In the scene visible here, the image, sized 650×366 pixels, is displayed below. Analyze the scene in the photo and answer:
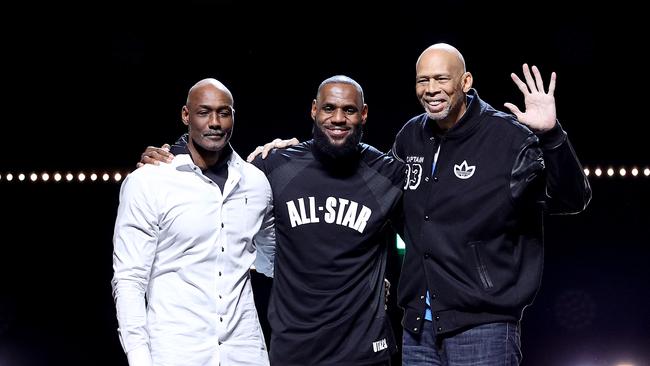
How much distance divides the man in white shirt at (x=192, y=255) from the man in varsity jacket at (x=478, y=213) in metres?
0.59

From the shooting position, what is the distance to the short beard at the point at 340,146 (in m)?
3.00

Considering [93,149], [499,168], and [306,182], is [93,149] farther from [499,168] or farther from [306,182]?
[499,168]

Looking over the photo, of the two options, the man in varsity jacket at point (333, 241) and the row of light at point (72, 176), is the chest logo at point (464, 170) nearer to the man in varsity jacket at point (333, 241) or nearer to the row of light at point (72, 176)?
the man in varsity jacket at point (333, 241)

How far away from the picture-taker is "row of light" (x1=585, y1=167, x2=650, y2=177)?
20.0 feet

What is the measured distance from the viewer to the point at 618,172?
613cm

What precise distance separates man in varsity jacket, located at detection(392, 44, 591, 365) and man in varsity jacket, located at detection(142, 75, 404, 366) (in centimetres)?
14

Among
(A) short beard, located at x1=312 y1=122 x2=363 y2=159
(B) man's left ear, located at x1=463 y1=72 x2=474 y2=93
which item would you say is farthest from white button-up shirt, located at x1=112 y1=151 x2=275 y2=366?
(B) man's left ear, located at x1=463 y1=72 x2=474 y2=93

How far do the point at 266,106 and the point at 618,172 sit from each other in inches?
104

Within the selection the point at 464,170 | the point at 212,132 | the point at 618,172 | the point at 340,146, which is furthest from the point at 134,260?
the point at 618,172

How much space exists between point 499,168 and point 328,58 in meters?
3.44

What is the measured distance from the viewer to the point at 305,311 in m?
2.90

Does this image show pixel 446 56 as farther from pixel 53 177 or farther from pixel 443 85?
pixel 53 177

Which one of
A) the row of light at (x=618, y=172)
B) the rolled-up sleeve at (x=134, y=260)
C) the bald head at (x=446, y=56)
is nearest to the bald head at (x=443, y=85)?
the bald head at (x=446, y=56)

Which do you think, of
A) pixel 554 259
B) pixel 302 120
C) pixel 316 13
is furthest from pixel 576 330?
pixel 316 13
